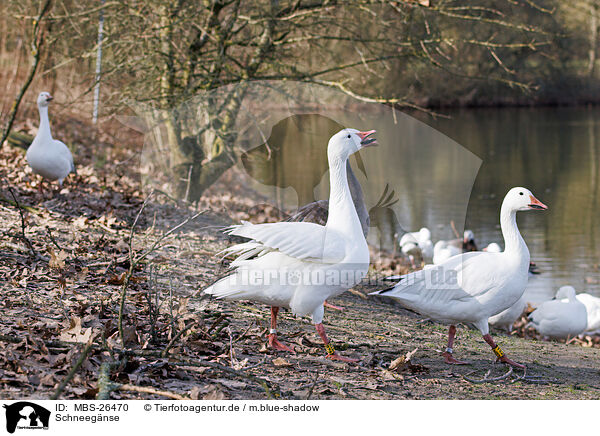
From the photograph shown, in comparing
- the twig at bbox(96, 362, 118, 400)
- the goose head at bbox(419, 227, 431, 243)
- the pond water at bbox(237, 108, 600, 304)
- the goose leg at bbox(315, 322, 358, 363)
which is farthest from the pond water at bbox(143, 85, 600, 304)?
the twig at bbox(96, 362, 118, 400)

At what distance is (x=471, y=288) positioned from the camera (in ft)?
16.6

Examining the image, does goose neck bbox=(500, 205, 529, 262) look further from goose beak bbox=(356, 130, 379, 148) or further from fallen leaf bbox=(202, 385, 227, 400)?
fallen leaf bbox=(202, 385, 227, 400)

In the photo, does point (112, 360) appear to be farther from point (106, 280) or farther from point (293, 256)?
point (106, 280)

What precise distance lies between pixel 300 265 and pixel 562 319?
17.2 feet

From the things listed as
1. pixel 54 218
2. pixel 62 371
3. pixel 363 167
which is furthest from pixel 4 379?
pixel 363 167

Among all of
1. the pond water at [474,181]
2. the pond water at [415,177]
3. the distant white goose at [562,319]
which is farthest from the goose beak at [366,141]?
the distant white goose at [562,319]

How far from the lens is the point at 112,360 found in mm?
3709

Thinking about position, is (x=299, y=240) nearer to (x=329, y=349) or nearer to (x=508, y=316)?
(x=329, y=349)

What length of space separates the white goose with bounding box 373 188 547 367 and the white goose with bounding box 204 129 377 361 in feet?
2.95

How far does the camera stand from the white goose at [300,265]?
4309mm

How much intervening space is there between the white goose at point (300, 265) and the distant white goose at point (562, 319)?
4885 mm

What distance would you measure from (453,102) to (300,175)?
32.6 meters

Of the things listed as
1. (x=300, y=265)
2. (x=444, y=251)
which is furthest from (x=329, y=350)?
(x=444, y=251)

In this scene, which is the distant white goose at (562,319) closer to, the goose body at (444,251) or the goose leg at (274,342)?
the goose body at (444,251)
